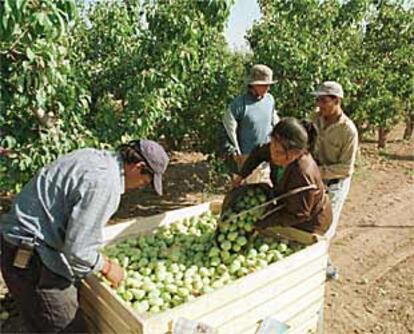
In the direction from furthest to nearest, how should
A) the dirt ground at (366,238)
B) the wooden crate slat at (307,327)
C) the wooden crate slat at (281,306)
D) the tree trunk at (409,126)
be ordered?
the tree trunk at (409,126), the dirt ground at (366,238), the wooden crate slat at (307,327), the wooden crate slat at (281,306)

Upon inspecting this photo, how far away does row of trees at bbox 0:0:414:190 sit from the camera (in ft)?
13.9

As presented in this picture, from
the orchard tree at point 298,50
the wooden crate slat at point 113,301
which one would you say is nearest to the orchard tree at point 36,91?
the wooden crate slat at point 113,301

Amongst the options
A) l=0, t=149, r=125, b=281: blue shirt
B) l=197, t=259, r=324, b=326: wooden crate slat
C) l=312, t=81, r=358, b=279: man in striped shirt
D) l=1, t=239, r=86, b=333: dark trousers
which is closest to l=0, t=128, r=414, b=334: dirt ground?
l=312, t=81, r=358, b=279: man in striped shirt

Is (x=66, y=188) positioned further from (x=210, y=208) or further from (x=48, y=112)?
(x=48, y=112)

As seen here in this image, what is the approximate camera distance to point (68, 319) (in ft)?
9.17

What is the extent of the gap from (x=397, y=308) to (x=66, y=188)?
3.61 metres

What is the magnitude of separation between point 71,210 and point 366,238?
4786 mm

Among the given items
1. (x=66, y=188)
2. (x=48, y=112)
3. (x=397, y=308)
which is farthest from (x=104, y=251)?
(x=397, y=308)

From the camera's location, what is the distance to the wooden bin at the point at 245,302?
8.81ft

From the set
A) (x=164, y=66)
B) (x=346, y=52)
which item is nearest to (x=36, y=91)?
(x=164, y=66)

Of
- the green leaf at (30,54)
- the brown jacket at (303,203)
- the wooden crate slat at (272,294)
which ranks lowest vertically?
the wooden crate slat at (272,294)

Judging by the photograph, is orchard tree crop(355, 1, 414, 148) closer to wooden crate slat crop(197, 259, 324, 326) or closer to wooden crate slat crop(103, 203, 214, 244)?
wooden crate slat crop(103, 203, 214, 244)

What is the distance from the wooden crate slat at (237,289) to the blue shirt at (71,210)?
0.49 meters

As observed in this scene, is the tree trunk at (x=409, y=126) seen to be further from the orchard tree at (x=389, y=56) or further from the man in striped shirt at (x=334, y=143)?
the man in striped shirt at (x=334, y=143)
